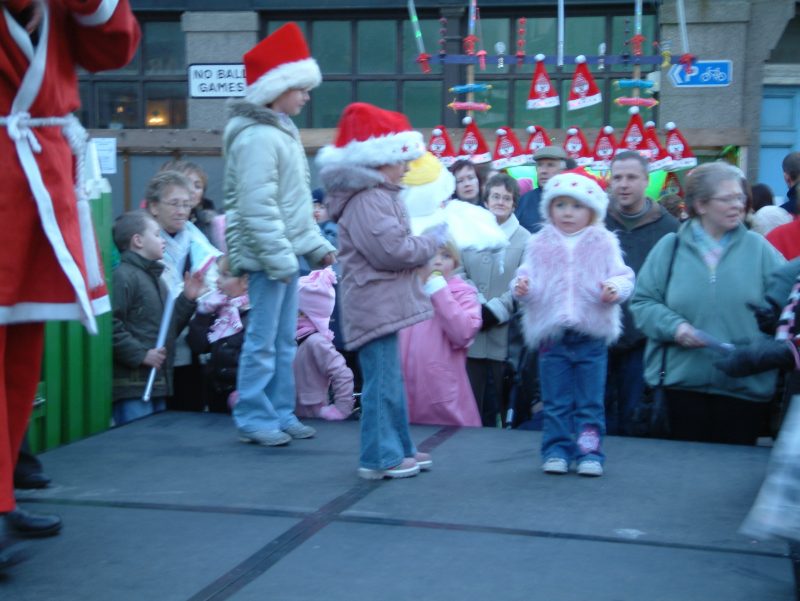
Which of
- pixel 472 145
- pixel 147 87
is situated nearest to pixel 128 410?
pixel 472 145

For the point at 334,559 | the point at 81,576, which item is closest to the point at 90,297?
the point at 81,576

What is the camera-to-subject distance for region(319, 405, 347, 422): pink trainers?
5.89 metres

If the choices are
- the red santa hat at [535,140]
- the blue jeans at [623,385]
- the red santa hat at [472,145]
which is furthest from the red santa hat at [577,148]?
the blue jeans at [623,385]

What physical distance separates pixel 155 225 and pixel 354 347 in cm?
198

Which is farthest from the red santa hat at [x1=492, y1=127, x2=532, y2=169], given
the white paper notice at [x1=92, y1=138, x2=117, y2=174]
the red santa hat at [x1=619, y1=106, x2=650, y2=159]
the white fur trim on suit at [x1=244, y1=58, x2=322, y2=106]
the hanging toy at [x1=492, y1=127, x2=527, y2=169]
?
the white fur trim on suit at [x1=244, y1=58, x2=322, y2=106]

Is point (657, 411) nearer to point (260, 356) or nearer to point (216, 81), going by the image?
point (260, 356)

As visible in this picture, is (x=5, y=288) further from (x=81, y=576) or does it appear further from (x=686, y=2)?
(x=686, y=2)

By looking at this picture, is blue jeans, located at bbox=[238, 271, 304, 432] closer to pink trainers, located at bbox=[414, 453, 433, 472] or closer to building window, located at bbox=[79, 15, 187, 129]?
pink trainers, located at bbox=[414, 453, 433, 472]

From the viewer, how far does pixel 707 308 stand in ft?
16.6

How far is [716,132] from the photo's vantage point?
13.2 metres

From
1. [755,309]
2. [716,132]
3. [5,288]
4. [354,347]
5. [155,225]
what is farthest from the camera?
[716,132]

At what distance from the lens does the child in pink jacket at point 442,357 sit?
5.65 meters

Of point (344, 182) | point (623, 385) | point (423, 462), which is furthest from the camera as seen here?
point (623, 385)

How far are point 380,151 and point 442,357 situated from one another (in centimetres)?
156
